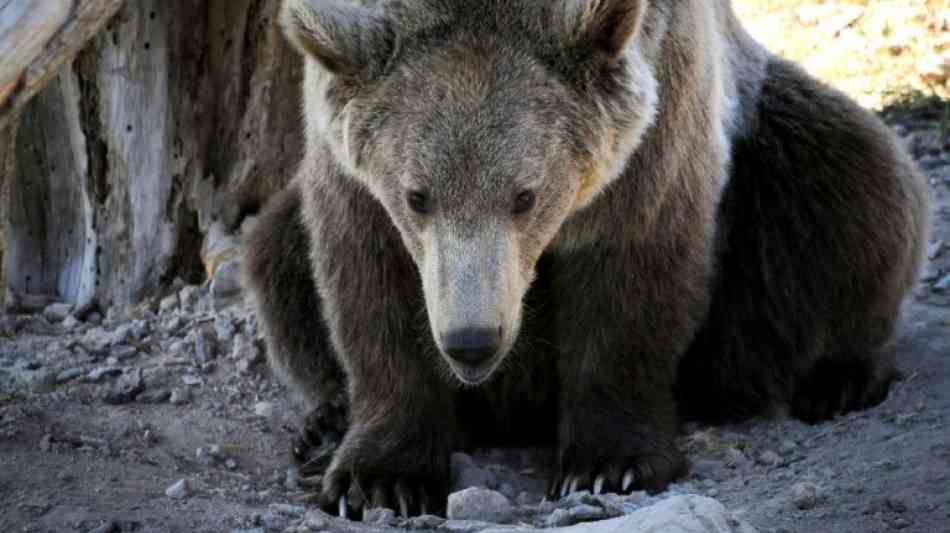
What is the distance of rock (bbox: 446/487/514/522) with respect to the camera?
4.70 meters

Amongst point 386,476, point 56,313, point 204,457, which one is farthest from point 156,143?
point 386,476

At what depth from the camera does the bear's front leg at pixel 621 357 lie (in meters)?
5.21

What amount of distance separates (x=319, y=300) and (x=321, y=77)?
4.02 ft

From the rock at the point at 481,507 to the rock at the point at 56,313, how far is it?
3.07 m

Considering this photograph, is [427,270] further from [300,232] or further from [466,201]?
[300,232]

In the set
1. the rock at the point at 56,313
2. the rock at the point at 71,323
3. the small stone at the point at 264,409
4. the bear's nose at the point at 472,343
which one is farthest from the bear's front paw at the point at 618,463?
the rock at the point at 56,313

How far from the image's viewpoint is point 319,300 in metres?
5.95

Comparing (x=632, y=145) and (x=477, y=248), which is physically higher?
A: (x=632, y=145)

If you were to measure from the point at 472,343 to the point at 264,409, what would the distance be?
215 cm

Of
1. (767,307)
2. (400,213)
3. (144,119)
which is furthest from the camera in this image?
(144,119)

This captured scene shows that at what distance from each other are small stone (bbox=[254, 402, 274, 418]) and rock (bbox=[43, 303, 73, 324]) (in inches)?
55.7

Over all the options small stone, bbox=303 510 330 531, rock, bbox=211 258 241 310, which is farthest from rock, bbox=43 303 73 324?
small stone, bbox=303 510 330 531

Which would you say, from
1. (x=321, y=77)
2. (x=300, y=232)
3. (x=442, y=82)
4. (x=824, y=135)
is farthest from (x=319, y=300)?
(x=824, y=135)

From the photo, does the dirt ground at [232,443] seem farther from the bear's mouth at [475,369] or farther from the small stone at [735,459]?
the bear's mouth at [475,369]
